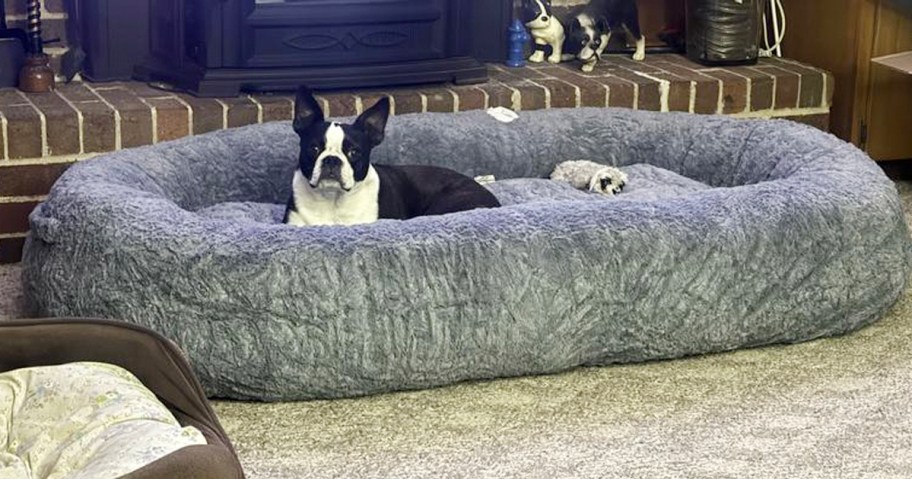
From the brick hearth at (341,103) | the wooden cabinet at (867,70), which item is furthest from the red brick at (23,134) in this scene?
the wooden cabinet at (867,70)

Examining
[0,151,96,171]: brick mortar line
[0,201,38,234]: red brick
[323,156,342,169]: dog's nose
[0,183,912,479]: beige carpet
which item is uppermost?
[323,156,342,169]: dog's nose

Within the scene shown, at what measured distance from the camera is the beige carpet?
231cm

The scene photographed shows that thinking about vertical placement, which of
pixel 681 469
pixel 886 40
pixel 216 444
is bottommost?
pixel 681 469

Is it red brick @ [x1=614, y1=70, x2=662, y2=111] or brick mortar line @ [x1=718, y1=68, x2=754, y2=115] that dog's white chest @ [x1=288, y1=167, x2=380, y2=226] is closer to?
red brick @ [x1=614, y1=70, x2=662, y2=111]

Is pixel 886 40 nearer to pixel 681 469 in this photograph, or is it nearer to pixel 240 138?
pixel 240 138

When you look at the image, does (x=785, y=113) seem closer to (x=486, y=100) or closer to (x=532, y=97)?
(x=532, y=97)

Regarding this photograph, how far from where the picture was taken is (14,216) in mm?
3363

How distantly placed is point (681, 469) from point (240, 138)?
1491mm

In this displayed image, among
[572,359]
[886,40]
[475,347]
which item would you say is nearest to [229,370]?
[475,347]

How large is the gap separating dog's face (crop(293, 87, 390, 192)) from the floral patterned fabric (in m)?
0.93

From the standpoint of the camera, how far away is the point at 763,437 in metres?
2.42

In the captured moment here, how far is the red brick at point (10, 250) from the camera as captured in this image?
3389 millimetres

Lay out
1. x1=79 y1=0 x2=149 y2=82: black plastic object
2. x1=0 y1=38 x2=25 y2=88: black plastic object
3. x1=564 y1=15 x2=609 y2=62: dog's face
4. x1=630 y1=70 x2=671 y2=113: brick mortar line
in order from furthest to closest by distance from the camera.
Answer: x1=564 y1=15 x2=609 y2=62: dog's face, x1=630 y1=70 x2=671 y2=113: brick mortar line, x1=79 y1=0 x2=149 y2=82: black plastic object, x1=0 y1=38 x2=25 y2=88: black plastic object

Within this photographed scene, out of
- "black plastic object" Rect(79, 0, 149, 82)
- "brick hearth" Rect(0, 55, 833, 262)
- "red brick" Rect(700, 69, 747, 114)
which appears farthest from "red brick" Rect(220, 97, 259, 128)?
"red brick" Rect(700, 69, 747, 114)
